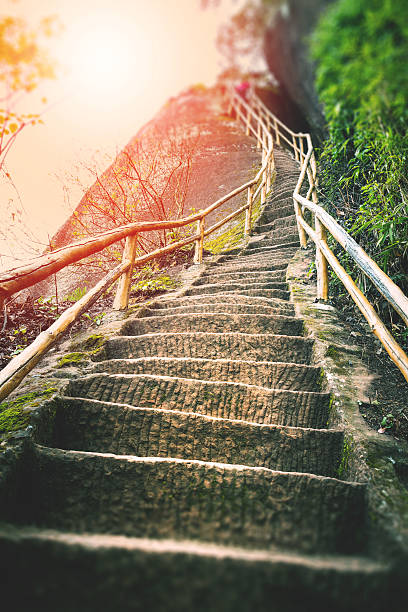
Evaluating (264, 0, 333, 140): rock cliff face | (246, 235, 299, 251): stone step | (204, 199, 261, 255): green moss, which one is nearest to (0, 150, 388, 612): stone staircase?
(264, 0, 333, 140): rock cliff face

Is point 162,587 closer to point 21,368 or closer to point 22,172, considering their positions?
point 21,368

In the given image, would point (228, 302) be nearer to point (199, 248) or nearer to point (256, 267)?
point (256, 267)

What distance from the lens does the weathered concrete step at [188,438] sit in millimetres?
1528

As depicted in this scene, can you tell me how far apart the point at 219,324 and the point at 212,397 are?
0.85m

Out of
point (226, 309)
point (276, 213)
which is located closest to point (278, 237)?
point (276, 213)

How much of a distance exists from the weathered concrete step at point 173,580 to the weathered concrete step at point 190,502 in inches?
9.4

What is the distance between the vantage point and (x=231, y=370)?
2023 millimetres

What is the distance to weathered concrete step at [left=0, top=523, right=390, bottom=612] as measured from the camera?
85 cm

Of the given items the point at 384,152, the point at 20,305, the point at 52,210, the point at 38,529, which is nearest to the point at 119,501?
the point at 38,529

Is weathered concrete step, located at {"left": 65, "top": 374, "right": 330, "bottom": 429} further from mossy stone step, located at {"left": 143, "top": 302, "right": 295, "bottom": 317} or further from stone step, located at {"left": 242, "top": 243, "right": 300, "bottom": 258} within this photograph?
stone step, located at {"left": 242, "top": 243, "right": 300, "bottom": 258}

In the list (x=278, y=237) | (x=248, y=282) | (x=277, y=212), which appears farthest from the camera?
(x=277, y=212)

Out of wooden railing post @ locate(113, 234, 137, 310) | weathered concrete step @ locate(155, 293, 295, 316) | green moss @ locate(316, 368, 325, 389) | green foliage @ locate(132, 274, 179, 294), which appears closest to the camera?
green moss @ locate(316, 368, 325, 389)

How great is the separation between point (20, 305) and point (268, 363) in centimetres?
Answer: 318

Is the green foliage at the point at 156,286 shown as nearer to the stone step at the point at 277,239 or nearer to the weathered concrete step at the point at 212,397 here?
the stone step at the point at 277,239
